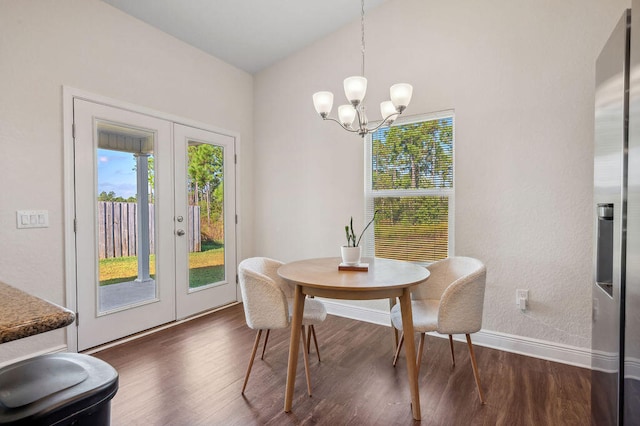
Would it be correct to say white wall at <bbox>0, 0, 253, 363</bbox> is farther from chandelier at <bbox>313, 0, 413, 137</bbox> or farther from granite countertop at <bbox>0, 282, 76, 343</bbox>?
granite countertop at <bbox>0, 282, 76, 343</bbox>

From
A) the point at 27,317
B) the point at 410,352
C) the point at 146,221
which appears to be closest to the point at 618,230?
the point at 410,352

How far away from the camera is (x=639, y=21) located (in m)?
1.09

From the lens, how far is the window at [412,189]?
3.00 m

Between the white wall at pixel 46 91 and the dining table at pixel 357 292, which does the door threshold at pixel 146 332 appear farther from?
the dining table at pixel 357 292

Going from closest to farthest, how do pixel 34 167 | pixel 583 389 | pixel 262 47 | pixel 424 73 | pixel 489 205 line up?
pixel 583 389 → pixel 34 167 → pixel 489 205 → pixel 424 73 → pixel 262 47

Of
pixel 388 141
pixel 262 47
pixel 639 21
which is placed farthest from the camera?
pixel 262 47

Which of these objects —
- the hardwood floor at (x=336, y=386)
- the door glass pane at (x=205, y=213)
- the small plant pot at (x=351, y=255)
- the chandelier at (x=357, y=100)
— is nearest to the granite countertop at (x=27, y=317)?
the hardwood floor at (x=336, y=386)

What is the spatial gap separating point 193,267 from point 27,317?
2878 mm

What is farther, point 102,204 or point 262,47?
point 262,47

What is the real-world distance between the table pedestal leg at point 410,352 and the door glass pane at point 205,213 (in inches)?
95.0

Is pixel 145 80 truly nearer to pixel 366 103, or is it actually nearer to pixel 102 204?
pixel 102 204

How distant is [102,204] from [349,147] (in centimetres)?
228

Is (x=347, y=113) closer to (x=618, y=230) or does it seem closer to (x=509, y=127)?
(x=509, y=127)

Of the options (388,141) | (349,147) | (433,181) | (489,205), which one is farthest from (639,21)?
(349,147)
